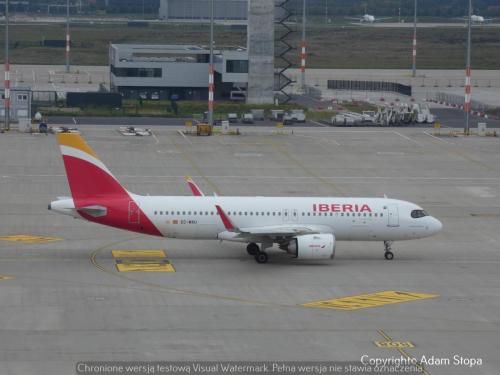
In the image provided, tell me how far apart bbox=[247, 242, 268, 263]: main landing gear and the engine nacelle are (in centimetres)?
165

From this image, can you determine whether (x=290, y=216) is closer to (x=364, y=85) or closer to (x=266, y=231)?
(x=266, y=231)

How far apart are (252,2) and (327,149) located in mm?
28896

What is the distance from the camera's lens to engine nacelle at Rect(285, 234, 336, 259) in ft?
173

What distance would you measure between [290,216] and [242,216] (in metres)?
2.35

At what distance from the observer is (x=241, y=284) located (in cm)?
4922

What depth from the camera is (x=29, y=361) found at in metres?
36.6

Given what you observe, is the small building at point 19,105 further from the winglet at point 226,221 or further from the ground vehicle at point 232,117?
the winglet at point 226,221

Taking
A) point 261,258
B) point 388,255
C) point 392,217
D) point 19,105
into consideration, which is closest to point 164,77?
point 19,105

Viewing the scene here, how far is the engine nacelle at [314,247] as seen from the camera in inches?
2072

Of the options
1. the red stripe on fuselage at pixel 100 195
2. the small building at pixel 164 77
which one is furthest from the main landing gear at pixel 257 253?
the small building at pixel 164 77

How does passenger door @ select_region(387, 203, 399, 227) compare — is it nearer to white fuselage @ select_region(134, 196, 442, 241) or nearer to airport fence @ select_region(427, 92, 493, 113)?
white fuselage @ select_region(134, 196, 442, 241)

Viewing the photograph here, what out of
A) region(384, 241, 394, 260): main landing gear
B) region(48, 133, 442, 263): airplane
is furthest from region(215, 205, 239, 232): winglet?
region(384, 241, 394, 260): main landing gear

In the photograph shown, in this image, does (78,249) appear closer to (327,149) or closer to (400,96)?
(327,149)

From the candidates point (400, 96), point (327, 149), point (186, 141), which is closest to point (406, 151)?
point (327, 149)
